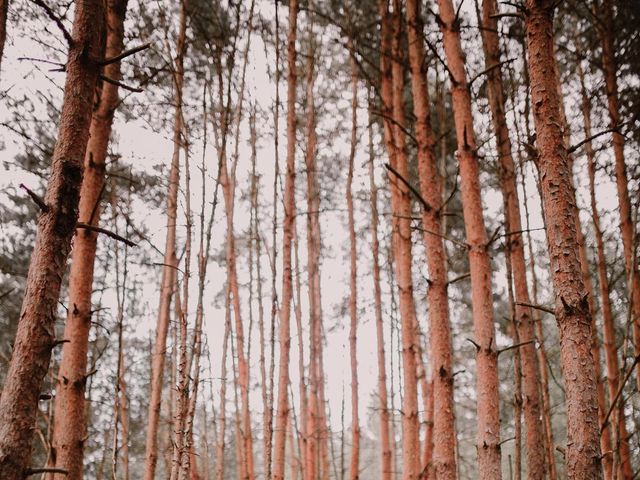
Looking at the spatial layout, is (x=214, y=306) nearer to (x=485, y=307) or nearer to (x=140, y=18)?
(x=140, y=18)

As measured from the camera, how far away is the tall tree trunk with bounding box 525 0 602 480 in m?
2.13

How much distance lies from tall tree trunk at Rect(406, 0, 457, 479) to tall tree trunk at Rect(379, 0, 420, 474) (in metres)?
0.43

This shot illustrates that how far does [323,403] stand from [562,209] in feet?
29.4

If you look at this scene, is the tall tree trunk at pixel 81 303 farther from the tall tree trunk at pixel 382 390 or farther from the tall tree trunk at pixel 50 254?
the tall tree trunk at pixel 382 390

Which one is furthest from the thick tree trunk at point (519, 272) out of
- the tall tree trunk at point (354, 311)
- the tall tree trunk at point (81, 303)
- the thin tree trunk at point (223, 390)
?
the thin tree trunk at point (223, 390)

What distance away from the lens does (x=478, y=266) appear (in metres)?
3.56

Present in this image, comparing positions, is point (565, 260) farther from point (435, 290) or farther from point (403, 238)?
point (403, 238)

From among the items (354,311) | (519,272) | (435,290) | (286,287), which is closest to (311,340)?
(354,311)

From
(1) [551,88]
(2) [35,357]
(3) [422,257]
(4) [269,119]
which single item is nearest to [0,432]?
(2) [35,357]

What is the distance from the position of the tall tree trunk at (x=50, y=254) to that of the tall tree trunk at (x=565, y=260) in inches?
78.7

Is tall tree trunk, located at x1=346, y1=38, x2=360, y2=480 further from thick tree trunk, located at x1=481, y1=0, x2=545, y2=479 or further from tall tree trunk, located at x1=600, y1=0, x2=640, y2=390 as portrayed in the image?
tall tree trunk, located at x1=600, y1=0, x2=640, y2=390

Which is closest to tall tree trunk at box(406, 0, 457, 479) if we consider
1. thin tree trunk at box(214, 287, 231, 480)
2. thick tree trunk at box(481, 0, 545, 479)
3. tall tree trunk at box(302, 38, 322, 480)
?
thick tree trunk at box(481, 0, 545, 479)

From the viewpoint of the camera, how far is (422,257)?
33.0 ft

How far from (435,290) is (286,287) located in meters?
1.97
